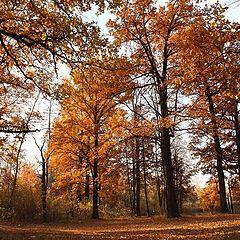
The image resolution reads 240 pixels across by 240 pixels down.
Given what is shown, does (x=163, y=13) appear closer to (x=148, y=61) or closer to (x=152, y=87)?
(x=148, y=61)

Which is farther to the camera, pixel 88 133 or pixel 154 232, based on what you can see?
pixel 88 133

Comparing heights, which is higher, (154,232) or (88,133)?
(88,133)

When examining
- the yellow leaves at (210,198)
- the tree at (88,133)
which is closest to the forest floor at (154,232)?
the tree at (88,133)

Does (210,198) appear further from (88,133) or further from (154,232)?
(154,232)

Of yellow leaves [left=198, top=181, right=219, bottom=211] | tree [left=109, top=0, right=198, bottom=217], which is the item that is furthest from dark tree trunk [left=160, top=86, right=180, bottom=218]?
yellow leaves [left=198, top=181, right=219, bottom=211]

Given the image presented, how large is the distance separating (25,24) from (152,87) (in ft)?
32.5

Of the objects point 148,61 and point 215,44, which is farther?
point 148,61

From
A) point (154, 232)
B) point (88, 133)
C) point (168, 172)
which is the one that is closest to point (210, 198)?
point (88, 133)

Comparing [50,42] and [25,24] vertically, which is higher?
[25,24]

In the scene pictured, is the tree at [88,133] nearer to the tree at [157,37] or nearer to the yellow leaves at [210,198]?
the tree at [157,37]

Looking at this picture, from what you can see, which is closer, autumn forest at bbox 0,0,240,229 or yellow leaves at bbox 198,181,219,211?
autumn forest at bbox 0,0,240,229

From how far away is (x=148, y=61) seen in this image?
56.5 feet

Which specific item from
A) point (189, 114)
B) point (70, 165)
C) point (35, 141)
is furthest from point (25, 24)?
point (70, 165)

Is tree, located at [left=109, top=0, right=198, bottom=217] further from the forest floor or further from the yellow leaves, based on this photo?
the yellow leaves
